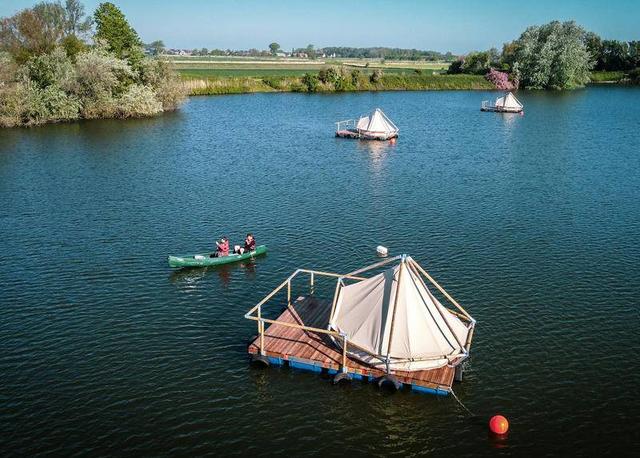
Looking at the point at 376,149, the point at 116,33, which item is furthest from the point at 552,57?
the point at 116,33

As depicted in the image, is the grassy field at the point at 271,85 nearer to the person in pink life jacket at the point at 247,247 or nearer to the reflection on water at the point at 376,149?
the reflection on water at the point at 376,149

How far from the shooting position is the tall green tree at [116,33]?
123938 millimetres

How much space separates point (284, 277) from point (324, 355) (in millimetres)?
12830

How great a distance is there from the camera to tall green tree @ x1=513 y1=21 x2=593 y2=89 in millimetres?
179500

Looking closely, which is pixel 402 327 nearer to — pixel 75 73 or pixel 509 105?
pixel 75 73

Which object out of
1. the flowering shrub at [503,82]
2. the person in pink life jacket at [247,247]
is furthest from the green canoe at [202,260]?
the flowering shrub at [503,82]

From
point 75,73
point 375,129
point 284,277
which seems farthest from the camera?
point 75,73

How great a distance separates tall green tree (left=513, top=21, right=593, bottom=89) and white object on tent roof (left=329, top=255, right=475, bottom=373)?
17223 cm

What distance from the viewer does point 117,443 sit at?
26.0 metres

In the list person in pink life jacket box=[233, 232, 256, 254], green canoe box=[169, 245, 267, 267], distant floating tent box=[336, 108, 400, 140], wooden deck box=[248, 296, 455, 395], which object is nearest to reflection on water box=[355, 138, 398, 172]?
distant floating tent box=[336, 108, 400, 140]

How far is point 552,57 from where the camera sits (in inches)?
7111

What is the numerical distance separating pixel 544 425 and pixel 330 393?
10.8m

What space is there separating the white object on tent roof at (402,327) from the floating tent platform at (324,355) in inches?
12.5

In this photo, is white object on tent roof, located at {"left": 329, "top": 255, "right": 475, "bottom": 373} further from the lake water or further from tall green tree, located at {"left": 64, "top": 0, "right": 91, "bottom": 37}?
tall green tree, located at {"left": 64, "top": 0, "right": 91, "bottom": 37}
